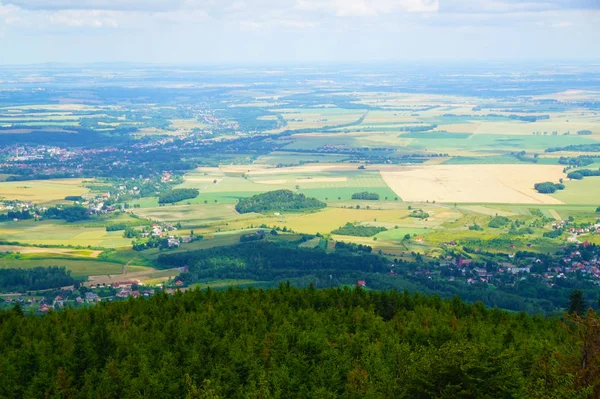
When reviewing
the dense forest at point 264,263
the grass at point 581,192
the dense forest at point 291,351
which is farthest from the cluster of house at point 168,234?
the grass at point 581,192

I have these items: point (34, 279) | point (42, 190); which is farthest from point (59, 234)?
point (42, 190)

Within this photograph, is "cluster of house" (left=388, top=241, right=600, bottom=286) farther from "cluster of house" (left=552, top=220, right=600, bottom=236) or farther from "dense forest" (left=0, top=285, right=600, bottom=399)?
"dense forest" (left=0, top=285, right=600, bottom=399)

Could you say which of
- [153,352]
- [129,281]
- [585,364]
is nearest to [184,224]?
[129,281]

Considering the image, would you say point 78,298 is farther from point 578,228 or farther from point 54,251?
point 578,228

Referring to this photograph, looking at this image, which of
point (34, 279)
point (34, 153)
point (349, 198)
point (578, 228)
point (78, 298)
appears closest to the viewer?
point (78, 298)

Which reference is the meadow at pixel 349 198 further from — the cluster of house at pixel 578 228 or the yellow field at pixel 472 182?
the cluster of house at pixel 578 228

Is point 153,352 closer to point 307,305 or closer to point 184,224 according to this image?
point 307,305

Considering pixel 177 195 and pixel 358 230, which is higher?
pixel 358 230
